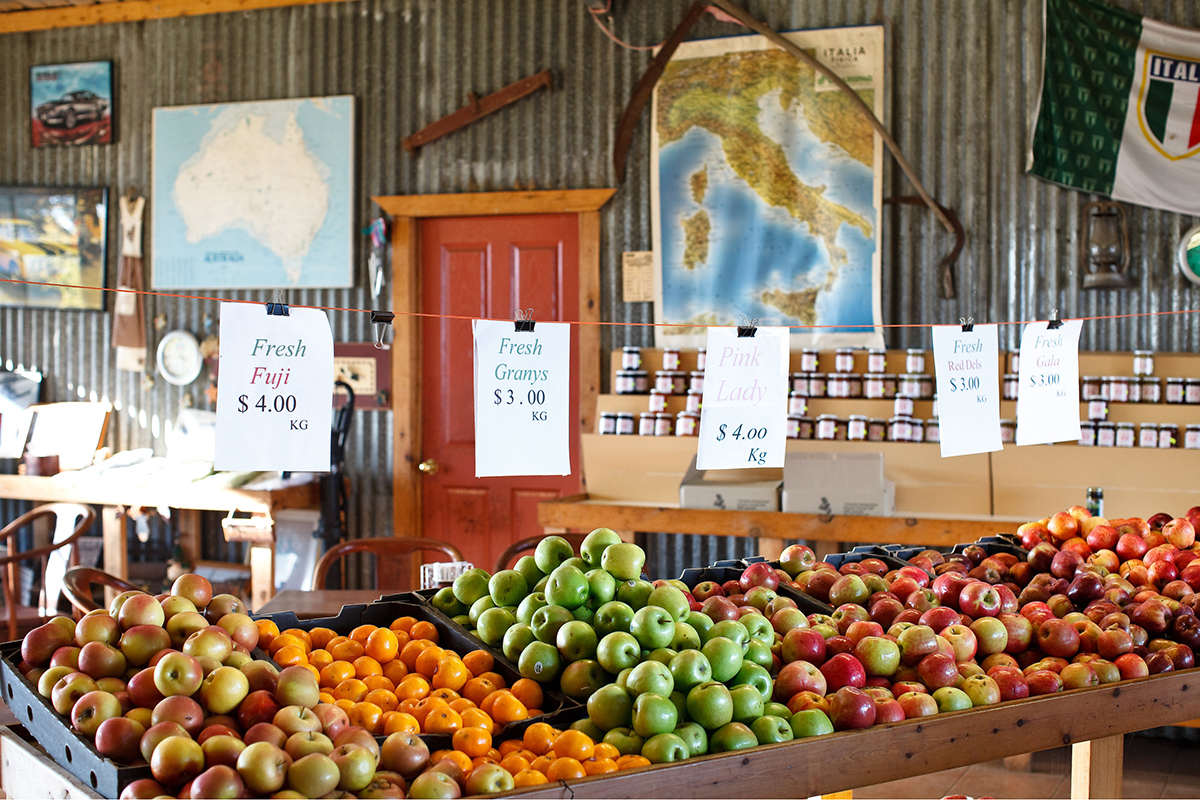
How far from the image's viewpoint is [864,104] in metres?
4.54

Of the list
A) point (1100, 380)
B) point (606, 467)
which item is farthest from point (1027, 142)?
point (606, 467)

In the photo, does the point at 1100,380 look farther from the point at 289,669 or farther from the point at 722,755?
the point at 289,669

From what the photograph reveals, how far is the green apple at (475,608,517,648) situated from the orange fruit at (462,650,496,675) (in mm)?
61

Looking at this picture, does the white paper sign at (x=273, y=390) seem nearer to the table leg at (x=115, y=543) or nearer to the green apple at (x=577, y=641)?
the green apple at (x=577, y=641)

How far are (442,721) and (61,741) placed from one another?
2.06 feet

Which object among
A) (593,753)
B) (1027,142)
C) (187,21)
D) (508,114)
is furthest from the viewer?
(187,21)

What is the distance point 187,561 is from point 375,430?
146 centimetres

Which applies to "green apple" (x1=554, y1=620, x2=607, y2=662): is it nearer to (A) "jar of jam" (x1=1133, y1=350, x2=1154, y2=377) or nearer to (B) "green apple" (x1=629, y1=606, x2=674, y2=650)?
(B) "green apple" (x1=629, y1=606, x2=674, y2=650)

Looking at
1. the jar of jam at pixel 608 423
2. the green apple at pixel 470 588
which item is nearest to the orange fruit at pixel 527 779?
the green apple at pixel 470 588

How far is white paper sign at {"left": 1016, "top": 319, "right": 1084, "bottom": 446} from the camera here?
2955 millimetres

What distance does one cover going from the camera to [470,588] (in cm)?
226

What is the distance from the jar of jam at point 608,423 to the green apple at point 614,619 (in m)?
2.82

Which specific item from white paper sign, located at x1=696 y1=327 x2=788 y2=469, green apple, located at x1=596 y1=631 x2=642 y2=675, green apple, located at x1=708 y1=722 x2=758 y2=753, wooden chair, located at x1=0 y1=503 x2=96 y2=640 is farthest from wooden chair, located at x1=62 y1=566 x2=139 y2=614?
green apple, located at x1=708 y1=722 x2=758 y2=753

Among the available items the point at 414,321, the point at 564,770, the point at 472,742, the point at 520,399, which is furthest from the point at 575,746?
the point at 414,321
